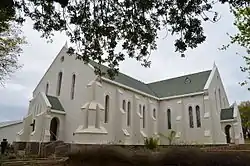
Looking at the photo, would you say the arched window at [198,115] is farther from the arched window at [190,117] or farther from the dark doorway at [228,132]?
the dark doorway at [228,132]

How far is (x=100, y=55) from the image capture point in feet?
30.6

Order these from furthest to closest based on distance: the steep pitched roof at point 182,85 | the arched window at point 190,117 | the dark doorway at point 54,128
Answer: the steep pitched roof at point 182,85 → the arched window at point 190,117 → the dark doorway at point 54,128

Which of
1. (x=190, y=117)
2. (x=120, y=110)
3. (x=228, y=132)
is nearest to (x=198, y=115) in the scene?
(x=190, y=117)

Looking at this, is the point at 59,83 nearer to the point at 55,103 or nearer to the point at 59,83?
the point at 59,83

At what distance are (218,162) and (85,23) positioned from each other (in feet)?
22.6

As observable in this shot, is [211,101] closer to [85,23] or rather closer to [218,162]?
[218,162]

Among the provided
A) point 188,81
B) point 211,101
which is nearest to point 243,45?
point 211,101

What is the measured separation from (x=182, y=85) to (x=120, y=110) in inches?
558

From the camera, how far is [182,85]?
38.0 metres

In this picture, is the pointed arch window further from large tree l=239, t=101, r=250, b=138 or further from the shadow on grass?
large tree l=239, t=101, r=250, b=138

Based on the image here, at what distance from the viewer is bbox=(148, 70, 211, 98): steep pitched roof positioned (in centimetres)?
3556

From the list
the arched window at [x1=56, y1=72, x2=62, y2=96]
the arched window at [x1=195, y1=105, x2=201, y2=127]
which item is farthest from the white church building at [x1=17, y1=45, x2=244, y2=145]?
the arched window at [x1=56, y1=72, x2=62, y2=96]

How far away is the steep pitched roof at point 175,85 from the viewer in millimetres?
35188

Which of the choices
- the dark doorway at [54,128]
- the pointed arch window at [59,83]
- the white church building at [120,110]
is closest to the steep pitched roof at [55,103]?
the white church building at [120,110]
